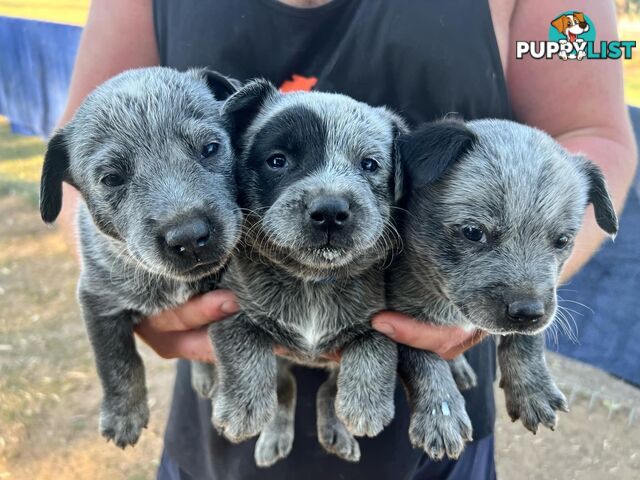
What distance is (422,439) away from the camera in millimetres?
2250

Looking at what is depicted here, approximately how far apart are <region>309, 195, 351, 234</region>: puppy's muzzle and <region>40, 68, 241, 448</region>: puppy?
1.04 ft

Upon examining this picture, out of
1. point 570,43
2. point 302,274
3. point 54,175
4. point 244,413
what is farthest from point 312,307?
point 570,43

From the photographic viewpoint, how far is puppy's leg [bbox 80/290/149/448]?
262 cm

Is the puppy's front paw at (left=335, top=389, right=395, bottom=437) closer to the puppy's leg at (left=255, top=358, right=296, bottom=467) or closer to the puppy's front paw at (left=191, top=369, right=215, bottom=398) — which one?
the puppy's leg at (left=255, top=358, right=296, bottom=467)

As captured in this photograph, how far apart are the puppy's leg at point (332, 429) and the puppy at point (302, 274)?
39 cm

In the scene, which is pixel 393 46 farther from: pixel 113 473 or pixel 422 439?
pixel 113 473

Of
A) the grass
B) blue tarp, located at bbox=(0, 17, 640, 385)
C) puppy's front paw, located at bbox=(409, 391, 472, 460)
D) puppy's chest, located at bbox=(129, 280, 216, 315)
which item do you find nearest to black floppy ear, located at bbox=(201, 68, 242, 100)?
puppy's chest, located at bbox=(129, 280, 216, 315)

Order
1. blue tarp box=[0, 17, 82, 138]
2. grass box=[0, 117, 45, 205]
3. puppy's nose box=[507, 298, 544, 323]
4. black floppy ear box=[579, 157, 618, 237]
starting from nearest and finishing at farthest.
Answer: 1. puppy's nose box=[507, 298, 544, 323]
2. black floppy ear box=[579, 157, 618, 237]
3. blue tarp box=[0, 17, 82, 138]
4. grass box=[0, 117, 45, 205]

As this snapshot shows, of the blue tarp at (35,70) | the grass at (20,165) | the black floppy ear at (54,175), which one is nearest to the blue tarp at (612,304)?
the black floppy ear at (54,175)

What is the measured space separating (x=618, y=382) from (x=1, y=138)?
47.3 feet

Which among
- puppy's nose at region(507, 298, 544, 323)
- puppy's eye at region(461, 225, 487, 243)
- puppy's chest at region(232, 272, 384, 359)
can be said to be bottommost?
puppy's chest at region(232, 272, 384, 359)

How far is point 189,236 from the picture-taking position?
201cm

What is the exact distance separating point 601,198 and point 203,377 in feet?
6.66

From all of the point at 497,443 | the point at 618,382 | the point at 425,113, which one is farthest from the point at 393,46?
the point at 618,382
